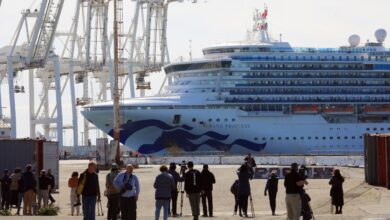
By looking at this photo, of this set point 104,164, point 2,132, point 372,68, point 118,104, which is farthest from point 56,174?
point 372,68

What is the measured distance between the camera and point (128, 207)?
756 inches

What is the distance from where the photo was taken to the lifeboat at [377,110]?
80.6m

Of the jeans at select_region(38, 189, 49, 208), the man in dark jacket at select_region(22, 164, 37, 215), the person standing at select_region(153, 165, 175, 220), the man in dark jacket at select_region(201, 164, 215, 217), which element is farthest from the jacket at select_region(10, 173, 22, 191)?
the person standing at select_region(153, 165, 175, 220)

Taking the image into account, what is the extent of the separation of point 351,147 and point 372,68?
269 inches

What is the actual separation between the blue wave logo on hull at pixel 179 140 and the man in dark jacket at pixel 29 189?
5269 centimetres

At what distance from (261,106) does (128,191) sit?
2372 inches

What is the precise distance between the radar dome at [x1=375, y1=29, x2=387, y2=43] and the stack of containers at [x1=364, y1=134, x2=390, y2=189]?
5587cm

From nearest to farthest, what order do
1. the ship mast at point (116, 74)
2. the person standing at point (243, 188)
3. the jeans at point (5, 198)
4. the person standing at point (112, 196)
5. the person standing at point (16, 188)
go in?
the person standing at point (112, 196) < the person standing at point (243, 188) < the person standing at point (16, 188) < the jeans at point (5, 198) < the ship mast at point (116, 74)

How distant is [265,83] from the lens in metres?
79.8

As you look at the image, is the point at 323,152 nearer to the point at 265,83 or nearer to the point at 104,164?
A: the point at 265,83

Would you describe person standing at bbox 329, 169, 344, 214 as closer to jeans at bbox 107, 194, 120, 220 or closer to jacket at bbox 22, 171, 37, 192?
jeans at bbox 107, 194, 120, 220

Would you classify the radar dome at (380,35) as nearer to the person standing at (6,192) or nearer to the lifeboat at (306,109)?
the lifeboat at (306,109)

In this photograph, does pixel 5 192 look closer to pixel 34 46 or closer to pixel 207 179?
pixel 207 179

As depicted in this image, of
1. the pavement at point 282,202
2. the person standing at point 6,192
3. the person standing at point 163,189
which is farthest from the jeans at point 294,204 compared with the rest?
the person standing at point 6,192
